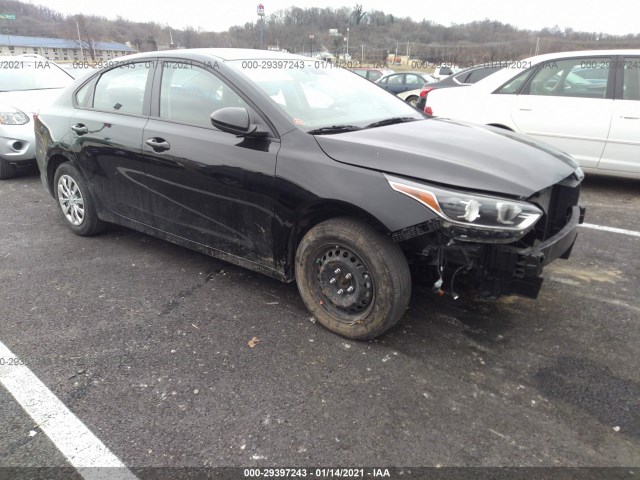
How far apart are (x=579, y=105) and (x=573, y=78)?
0.38 meters

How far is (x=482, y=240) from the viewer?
2285 mm

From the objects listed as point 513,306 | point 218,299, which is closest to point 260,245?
point 218,299

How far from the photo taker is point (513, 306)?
10.5ft

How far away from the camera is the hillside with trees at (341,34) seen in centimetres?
4241

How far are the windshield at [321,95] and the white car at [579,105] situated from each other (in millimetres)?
2819

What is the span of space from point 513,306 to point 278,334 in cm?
163

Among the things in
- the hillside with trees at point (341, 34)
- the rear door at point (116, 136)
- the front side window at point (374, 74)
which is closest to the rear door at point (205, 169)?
the rear door at point (116, 136)

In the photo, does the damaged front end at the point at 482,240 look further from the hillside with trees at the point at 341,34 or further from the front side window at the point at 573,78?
the hillside with trees at the point at 341,34

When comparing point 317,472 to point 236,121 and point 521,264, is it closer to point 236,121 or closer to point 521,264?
point 521,264

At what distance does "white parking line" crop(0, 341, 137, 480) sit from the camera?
1.94 m

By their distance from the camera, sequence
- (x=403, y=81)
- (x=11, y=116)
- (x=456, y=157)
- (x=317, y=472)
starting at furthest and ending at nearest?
(x=403, y=81), (x=11, y=116), (x=456, y=157), (x=317, y=472)

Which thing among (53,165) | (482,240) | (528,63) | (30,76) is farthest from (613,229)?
(30,76)

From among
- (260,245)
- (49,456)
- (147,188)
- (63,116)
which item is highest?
(63,116)

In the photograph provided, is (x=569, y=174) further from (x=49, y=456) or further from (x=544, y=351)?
(x=49, y=456)
